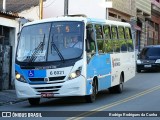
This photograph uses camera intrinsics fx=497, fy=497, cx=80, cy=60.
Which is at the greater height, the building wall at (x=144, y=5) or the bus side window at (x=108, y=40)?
the building wall at (x=144, y=5)

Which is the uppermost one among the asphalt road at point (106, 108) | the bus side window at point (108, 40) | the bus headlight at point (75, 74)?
the bus side window at point (108, 40)

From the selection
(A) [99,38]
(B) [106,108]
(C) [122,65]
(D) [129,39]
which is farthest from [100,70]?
(D) [129,39]

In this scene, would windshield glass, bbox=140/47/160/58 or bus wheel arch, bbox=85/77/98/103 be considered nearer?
bus wheel arch, bbox=85/77/98/103

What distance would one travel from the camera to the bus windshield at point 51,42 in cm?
1523

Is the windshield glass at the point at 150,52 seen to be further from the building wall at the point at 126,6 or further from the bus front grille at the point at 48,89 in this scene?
the bus front grille at the point at 48,89

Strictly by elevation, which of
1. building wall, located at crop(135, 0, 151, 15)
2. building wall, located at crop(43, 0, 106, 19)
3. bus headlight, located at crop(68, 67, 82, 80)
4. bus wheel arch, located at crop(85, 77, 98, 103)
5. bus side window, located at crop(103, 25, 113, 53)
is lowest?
bus wheel arch, located at crop(85, 77, 98, 103)

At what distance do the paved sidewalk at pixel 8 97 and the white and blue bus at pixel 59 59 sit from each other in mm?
1218

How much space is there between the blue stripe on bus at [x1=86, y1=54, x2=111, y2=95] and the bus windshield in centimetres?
86

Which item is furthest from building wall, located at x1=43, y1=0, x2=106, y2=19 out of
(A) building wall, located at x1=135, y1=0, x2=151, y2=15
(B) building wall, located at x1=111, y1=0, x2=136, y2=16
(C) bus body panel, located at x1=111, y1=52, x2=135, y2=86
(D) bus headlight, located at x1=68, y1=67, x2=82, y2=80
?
(D) bus headlight, located at x1=68, y1=67, x2=82, y2=80

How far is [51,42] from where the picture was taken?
1544 cm

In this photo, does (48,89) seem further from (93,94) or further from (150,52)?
(150,52)

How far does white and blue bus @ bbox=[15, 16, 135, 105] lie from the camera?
15.0 metres

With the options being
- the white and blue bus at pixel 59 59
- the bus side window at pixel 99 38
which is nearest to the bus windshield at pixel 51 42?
the white and blue bus at pixel 59 59

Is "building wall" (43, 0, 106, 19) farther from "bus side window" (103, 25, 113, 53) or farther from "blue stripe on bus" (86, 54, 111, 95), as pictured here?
"blue stripe on bus" (86, 54, 111, 95)
